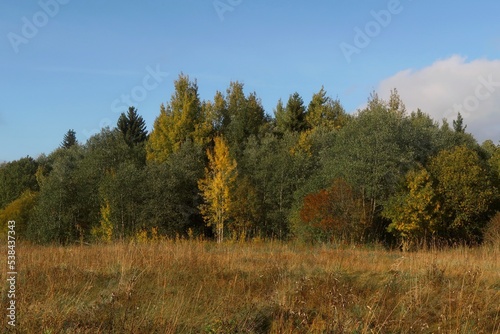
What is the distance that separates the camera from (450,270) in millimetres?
9898

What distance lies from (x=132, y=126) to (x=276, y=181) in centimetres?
3242

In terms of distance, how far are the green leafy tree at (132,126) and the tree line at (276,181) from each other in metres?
3.26

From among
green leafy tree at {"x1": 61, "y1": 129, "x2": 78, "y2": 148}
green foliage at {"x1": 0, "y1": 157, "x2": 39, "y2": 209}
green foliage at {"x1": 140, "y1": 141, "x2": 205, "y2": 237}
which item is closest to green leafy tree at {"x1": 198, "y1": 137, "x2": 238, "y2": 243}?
green foliage at {"x1": 140, "y1": 141, "x2": 205, "y2": 237}

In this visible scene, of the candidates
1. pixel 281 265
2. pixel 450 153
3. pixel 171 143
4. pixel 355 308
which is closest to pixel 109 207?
pixel 171 143

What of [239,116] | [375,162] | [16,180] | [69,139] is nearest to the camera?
[375,162]

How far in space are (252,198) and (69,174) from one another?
28.0m

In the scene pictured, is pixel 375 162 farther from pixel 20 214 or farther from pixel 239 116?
pixel 20 214

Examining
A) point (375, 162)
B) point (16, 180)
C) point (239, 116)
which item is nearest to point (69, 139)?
point (16, 180)

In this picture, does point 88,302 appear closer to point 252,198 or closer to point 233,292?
point 233,292

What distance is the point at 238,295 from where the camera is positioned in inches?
301

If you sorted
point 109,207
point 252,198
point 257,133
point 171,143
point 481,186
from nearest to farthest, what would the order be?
point 481,186 < point 252,198 < point 109,207 < point 171,143 < point 257,133

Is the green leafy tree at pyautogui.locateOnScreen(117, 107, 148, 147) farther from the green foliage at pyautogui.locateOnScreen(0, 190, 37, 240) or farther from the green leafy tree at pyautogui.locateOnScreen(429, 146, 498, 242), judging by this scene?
the green leafy tree at pyautogui.locateOnScreen(429, 146, 498, 242)

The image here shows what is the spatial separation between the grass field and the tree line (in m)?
17.2

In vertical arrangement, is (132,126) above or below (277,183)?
above
